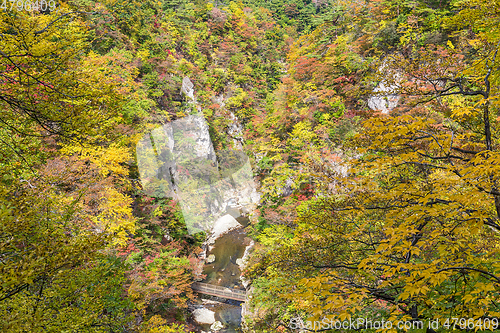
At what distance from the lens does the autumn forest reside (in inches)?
96.2

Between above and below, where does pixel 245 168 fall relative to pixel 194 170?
below

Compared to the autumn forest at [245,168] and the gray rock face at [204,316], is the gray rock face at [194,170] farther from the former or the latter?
the gray rock face at [204,316]

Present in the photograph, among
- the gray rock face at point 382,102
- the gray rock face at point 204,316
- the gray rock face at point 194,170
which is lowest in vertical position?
the gray rock face at point 204,316

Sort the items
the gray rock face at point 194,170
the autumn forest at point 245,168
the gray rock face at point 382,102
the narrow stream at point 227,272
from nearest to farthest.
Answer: the autumn forest at point 245,168 < the gray rock face at point 382,102 < the narrow stream at point 227,272 < the gray rock face at point 194,170

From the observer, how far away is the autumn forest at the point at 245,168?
8.02 ft

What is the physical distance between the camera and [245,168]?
811 inches

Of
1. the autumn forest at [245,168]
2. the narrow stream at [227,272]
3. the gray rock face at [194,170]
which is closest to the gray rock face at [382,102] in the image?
the autumn forest at [245,168]

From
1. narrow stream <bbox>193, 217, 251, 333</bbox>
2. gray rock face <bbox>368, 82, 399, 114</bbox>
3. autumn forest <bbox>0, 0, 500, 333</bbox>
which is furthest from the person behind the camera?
narrow stream <bbox>193, 217, 251, 333</bbox>

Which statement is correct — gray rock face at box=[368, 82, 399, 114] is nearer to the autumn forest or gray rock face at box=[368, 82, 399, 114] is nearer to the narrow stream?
the autumn forest

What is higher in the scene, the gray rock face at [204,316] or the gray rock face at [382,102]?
the gray rock face at [382,102]

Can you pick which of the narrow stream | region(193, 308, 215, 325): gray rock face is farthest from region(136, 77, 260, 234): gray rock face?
region(193, 308, 215, 325): gray rock face

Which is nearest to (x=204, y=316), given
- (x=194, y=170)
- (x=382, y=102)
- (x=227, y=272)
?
(x=227, y=272)

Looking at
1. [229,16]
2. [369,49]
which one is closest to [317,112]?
[369,49]

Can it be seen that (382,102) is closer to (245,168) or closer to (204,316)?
(245,168)
